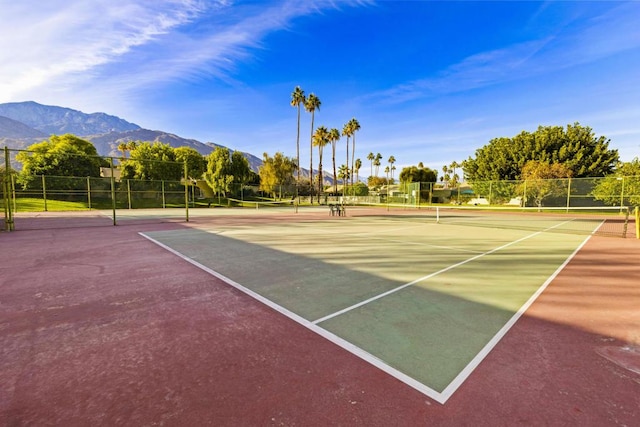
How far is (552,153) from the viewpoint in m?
42.2

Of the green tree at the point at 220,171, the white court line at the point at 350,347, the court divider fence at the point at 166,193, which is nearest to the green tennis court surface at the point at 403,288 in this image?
the white court line at the point at 350,347

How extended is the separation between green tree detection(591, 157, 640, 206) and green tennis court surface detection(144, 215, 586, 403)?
76.4ft

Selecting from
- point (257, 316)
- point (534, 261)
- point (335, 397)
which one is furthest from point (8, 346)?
point (534, 261)

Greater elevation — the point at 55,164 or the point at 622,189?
the point at 55,164

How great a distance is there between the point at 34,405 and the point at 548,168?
51403 millimetres

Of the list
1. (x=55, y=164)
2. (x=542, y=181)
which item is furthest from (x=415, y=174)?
(x=55, y=164)

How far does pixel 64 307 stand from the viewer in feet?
14.6

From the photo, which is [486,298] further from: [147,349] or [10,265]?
[10,265]

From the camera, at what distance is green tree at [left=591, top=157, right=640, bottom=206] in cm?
2475

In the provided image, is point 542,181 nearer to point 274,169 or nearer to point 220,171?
point 274,169

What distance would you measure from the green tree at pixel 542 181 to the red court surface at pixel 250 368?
111 ft

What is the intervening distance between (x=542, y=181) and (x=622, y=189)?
336 inches

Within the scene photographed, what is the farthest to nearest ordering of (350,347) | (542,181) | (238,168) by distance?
(238,168), (542,181), (350,347)

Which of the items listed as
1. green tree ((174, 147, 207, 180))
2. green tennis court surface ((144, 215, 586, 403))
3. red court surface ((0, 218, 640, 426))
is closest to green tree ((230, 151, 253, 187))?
green tree ((174, 147, 207, 180))
